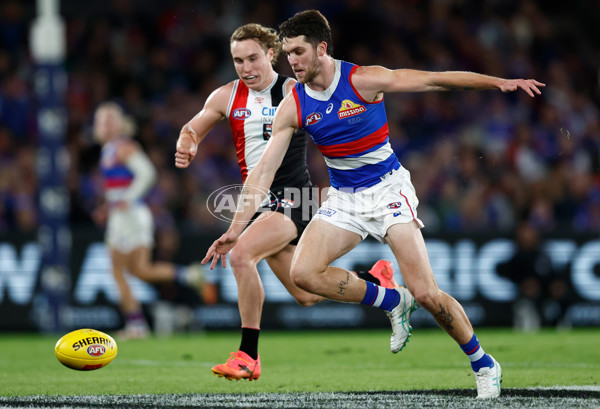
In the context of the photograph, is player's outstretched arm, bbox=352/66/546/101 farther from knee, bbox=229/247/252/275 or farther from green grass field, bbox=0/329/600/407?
green grass field, bbox=0/329/600/407

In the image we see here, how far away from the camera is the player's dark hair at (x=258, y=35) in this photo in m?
7.35

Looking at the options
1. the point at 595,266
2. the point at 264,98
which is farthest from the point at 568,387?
the point at 595,266

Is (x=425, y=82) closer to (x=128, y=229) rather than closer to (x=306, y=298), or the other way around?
(x=306, y=298)

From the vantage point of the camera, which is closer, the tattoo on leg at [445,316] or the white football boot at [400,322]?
the tattoo on leg at [445,316]

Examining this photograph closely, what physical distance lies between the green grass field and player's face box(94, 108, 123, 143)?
9.29 ft

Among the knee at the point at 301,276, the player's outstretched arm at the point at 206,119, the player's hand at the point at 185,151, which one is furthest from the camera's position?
the player's outstretched arm at the point at 206,119

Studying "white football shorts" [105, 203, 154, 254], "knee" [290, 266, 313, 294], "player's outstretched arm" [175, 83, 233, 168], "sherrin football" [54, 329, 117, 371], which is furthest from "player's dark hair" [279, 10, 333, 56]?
"white football shorts" [105, 203, 154, 254]

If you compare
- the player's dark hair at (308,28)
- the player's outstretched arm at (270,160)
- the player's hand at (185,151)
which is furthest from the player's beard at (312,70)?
the player's hand at (185,151)

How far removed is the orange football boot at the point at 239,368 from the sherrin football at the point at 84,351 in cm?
99

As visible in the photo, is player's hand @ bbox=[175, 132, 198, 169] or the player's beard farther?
player's hand @ bbox=[175, 132, 198, 169]

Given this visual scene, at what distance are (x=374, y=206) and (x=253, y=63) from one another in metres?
Answer: 1.68

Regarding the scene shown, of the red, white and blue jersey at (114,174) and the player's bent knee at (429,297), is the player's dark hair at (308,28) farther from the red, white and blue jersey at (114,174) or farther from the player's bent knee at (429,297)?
the red, white and blue jersey at (114,174)

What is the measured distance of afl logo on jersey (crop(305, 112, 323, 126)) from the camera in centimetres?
646

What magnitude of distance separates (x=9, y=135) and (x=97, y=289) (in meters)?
4.01
